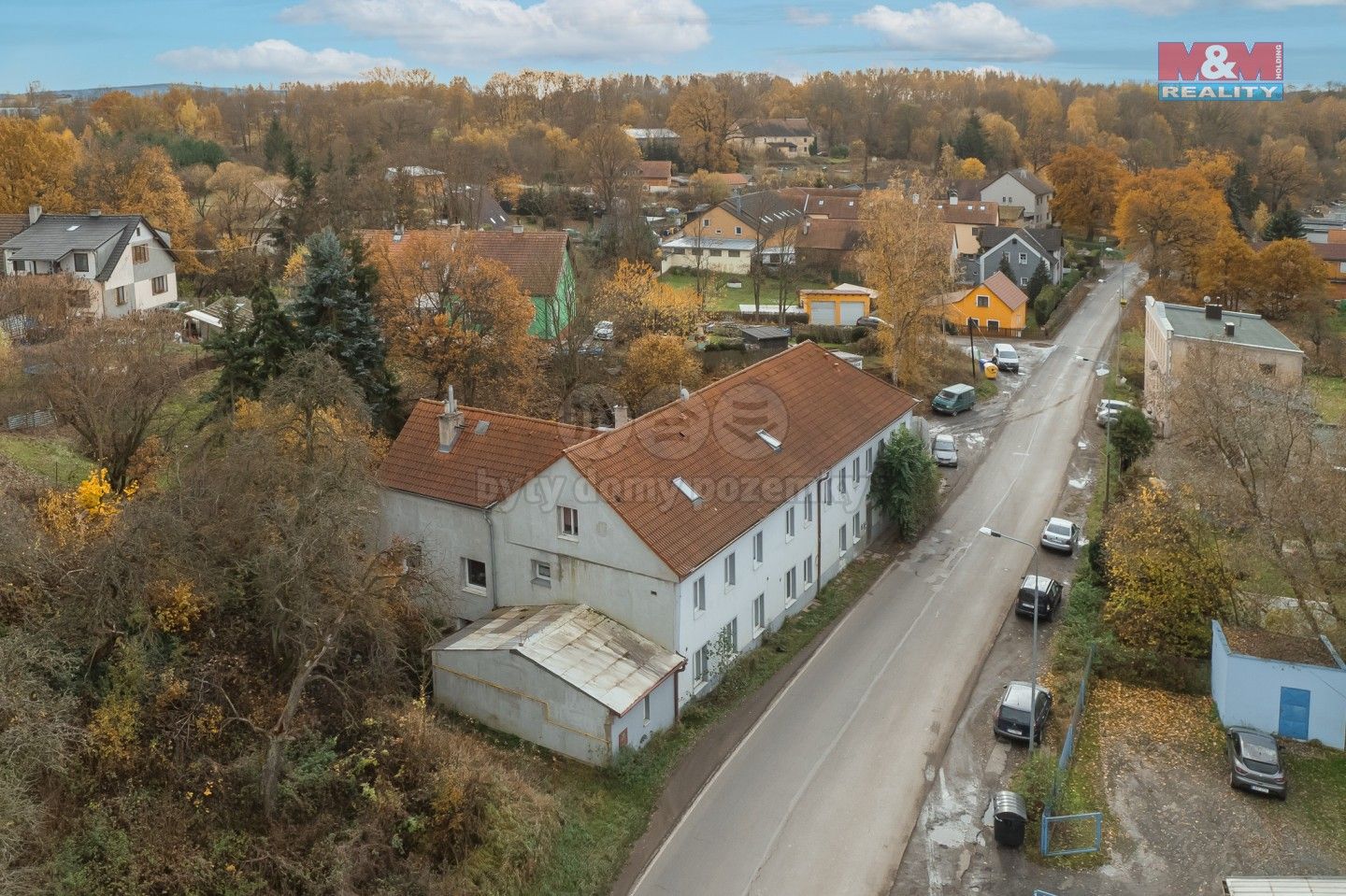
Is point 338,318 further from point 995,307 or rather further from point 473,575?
point 995,307

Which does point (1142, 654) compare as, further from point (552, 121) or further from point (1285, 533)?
point (552, 121)

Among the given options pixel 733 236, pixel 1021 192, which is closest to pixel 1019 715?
pixel 733 236

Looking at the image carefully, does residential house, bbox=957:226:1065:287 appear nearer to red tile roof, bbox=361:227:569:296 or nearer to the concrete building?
red tile roof, bbox=361:227:569:296

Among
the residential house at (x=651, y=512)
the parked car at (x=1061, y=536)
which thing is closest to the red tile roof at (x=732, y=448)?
the residential house at (x=651, y=512)

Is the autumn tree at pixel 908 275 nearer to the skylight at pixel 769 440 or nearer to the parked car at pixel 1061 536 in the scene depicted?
the parked car at pixel 1061 536

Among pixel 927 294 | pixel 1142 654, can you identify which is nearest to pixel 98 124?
pixel 927 294

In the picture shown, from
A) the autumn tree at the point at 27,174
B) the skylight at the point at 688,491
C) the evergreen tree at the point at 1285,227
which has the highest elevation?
the autumn tree at the point at 27,174

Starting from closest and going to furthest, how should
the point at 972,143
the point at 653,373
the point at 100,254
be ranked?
the point at 653,373 < the point at 100,254 < the point at 972,143
